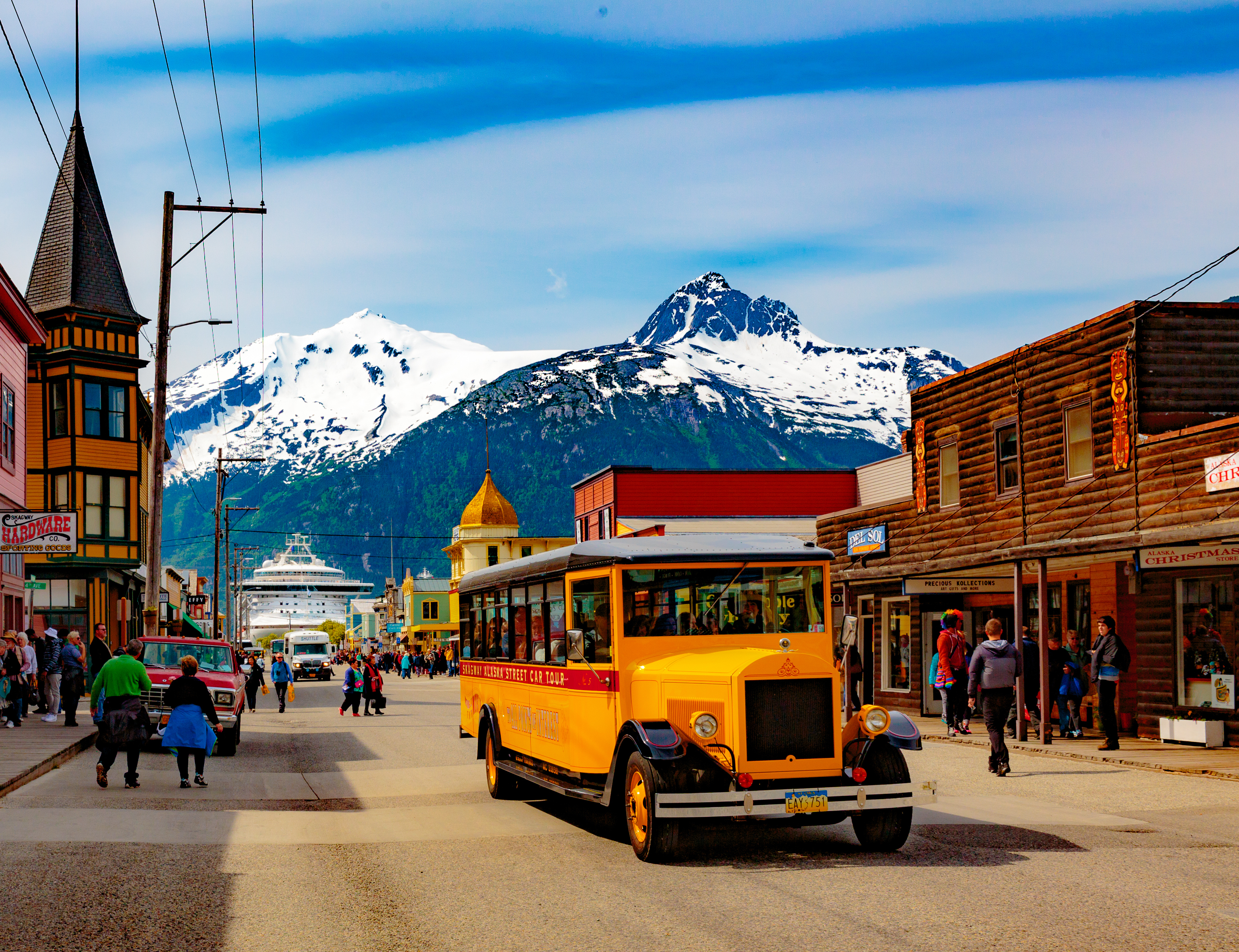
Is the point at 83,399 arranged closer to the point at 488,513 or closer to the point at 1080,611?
the point at 1080,611

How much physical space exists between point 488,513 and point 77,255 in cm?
8803

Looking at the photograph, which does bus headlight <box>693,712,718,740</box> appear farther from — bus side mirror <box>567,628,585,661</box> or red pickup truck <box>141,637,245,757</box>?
red pickup truck <box>141,637,245,757</box>

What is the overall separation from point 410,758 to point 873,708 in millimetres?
11743

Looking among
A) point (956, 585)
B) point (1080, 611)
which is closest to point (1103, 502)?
point (1080, 611)

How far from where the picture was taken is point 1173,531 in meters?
17.2

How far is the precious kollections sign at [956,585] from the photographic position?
2548 cm

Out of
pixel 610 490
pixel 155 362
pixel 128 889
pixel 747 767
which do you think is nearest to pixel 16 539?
pixel 155 362

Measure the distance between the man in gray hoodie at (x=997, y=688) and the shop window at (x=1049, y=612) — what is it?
7.16 m

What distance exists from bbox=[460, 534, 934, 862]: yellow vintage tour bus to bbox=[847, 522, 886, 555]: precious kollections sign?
1646 centimetres

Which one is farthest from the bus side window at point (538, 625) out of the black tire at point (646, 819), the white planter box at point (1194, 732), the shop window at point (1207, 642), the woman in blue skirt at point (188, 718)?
the shop window at point (1207, 642)

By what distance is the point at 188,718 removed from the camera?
16422 millimetres

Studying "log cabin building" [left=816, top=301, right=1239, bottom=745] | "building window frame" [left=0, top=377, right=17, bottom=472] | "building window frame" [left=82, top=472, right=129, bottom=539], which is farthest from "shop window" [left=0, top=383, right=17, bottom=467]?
"log cabin building" [left=816, top=301, right=1239, bottom=745]

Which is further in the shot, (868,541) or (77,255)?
(77,255)

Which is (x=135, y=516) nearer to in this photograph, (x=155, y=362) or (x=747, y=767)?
(x=155, y=362)
